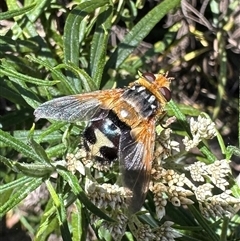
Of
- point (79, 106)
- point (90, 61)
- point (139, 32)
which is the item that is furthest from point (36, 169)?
point (139, 32)

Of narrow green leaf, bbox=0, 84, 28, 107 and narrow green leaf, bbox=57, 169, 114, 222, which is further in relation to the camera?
narrow green leaf, bbox=0, 84, 28, 107

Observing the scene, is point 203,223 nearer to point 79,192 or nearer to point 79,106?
point 79,192

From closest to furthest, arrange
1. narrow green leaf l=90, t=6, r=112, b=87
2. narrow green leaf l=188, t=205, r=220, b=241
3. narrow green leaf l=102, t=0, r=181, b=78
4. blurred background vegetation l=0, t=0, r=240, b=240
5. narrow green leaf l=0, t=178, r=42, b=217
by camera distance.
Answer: narrow green leaf l=0, t=178, r=42, b=217
narrow green leaf l=188, t=205, r=220, b=241
blurred background vegetation l=0, t=0, r=240, b=240
narrow green leaf l=90, t=6, r=112, b=87
narrow green leaf l=102, t=0, r=181, b=78

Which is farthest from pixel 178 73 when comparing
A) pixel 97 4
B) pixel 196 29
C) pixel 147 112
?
pixel 147 112

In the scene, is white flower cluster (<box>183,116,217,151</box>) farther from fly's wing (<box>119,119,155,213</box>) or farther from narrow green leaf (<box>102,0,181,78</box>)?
narrow green leaf (<box>102,0,181,78</box>)

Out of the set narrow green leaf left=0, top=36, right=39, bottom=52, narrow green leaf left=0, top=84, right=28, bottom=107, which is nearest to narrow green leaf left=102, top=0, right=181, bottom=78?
narrow green leaf left=0, top=36, right=39, bottom=52

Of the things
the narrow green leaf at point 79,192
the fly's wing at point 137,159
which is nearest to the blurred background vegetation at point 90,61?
the narrow green leaf at point 79,192

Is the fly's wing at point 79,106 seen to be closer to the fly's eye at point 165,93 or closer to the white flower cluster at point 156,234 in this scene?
the fly's eye at point 165,93
